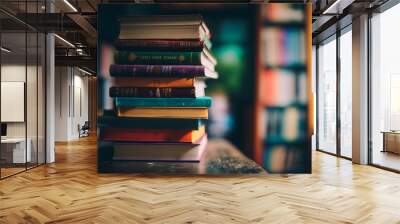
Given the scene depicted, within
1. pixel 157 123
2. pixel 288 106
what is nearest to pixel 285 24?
pixel 288 106

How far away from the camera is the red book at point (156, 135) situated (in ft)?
16.4

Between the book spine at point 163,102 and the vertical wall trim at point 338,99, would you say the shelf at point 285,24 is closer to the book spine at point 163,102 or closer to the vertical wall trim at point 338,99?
the book spine at point 163,102

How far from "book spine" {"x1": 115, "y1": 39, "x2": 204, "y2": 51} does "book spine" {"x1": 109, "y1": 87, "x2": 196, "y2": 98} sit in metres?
0.52

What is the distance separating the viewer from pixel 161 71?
16.2ft

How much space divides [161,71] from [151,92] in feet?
1.03

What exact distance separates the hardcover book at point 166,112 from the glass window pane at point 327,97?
16.9 feet

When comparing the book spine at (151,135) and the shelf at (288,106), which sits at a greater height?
the shelf at (288,106)

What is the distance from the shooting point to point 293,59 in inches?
204

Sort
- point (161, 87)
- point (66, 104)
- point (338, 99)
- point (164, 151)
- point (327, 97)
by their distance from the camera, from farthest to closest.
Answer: point (66, 104)
point (327, 97)
point (338, 99)
point (164, 151)
point (161, 87)

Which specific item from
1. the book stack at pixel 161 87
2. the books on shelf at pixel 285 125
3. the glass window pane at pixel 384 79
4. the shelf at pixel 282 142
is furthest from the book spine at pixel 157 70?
the glass window pane at pixel 384 79

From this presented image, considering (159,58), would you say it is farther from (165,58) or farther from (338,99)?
(338,99)

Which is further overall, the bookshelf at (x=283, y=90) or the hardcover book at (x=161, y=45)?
the bookshelf at (x=283, y=90)

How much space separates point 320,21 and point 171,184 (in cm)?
442

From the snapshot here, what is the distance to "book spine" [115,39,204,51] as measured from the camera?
4.81 meters
